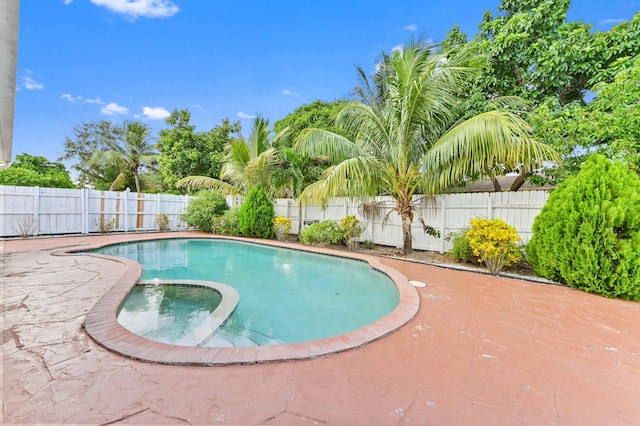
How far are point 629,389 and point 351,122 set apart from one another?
8.09 metres

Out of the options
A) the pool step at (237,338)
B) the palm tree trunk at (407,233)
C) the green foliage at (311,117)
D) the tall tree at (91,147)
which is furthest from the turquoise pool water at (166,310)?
the tall tree at (91,147)

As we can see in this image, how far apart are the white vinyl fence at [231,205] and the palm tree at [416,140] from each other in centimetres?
74

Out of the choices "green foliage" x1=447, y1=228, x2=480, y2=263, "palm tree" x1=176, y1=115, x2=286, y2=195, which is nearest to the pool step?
"green foliage" x1=447, y1=228, x2=480, y2=263

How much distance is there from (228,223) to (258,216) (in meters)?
1.87

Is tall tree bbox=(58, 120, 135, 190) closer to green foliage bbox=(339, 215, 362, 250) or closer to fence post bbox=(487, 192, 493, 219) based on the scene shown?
green foliage bbox=(339, 215, 362, 250)

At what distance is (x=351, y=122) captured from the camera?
8.81 m

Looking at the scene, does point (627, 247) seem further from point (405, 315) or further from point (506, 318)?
point (405, 315)

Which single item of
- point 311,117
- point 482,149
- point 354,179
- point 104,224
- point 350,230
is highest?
point 311,117

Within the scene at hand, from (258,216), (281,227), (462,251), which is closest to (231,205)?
(258,216)

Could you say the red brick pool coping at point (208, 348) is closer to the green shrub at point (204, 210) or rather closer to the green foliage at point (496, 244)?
the green foliage at point (496, 244)

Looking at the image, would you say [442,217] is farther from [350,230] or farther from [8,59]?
[8,59]

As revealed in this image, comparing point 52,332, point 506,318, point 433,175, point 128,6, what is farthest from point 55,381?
point 128,6

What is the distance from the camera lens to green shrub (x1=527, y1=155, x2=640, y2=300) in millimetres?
4250

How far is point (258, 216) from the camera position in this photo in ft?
38.0
